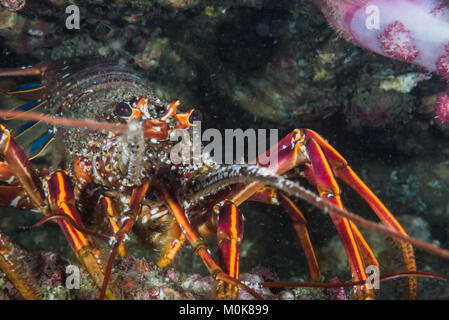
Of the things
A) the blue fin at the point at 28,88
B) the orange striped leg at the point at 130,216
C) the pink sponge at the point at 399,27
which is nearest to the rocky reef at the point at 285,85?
the pink sponge at the point at 399,27

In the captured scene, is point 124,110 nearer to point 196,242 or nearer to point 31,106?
point 196,242

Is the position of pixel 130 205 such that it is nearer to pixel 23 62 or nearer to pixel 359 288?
pixel 359 288

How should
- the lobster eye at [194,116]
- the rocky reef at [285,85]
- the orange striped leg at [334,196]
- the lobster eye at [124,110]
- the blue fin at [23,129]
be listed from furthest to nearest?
the blue fin at [23,129]
the rocky reef at [285,85]
the lobster eye at [194,116]
the lobster eye at [124,110]
the orange striped leg at [334,196]

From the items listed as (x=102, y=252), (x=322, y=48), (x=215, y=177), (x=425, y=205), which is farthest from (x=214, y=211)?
(x=425, y=205)

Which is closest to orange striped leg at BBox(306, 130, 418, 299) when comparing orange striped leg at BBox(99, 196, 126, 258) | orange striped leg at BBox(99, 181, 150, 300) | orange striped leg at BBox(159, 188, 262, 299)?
orange striped leg at BBox(159, 188, 262, 299)

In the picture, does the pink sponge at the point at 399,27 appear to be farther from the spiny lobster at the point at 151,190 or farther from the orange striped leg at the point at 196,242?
the orange striped leg at the point at 196,242

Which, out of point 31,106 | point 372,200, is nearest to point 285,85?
point 372,200
